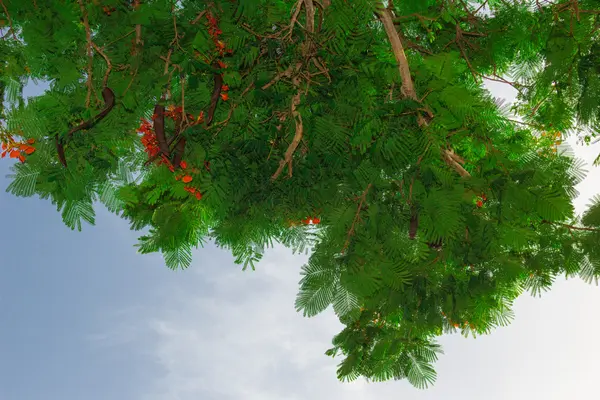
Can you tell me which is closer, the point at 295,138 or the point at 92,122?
the point at 295,138

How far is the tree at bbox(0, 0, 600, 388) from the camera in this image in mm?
2789

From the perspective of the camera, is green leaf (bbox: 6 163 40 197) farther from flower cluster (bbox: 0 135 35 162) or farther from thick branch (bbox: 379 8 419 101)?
thick branch (bbox: 379 8 419 101)

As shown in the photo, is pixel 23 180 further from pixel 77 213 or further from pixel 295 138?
pixel 295 138

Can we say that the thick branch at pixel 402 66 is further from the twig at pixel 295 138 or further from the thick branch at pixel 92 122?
the thick branch at pixel 92 122

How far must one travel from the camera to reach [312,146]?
125 inches

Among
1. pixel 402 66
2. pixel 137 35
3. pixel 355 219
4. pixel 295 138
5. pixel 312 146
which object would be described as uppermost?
Answer: pixel 137 35

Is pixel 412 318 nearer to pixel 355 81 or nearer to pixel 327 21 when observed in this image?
pixel 355 81

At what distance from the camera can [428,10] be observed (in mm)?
4523

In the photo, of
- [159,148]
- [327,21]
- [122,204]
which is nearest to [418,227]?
[327,21]

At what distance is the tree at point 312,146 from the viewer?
279cm

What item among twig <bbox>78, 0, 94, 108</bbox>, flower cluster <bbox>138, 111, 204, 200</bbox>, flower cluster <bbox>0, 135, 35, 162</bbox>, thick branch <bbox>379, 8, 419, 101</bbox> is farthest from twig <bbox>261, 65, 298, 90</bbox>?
flower cluster <bbox>0, 135, 35, 162</bbox>

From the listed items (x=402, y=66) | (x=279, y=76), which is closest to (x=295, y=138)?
(x=279, y=76)

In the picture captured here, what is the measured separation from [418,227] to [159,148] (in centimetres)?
153

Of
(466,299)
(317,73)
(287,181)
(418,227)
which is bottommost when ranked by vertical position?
(466,299)
